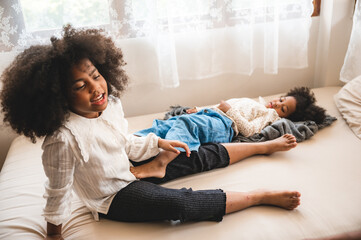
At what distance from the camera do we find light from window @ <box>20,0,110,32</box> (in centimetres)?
168

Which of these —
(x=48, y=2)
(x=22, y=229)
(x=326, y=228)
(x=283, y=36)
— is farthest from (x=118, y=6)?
(x=326, y=228)

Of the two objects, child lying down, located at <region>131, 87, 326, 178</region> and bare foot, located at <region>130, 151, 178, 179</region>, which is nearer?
bare foot, located at <region>130, 151, 178, 179</region>

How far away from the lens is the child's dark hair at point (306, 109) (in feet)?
5.45

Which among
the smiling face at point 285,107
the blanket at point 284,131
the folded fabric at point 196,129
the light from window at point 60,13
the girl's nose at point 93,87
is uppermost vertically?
the light from window at point 60,13

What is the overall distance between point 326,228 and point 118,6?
4.99ft

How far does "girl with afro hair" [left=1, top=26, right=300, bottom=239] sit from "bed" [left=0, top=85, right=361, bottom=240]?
45 mm

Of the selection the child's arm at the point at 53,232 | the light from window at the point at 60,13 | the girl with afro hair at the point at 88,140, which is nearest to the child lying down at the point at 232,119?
the girl with afro hair at the point at 88,140

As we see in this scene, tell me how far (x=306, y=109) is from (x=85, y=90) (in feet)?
4.21

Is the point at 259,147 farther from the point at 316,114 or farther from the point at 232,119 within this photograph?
the point at 316,114

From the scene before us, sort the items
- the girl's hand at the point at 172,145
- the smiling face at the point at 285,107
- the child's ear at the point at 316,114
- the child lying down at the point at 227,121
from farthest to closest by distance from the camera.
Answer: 1. the smiling face at the point at 285,107
2. the child's ear at the point at 316,114
3. the child lying down at the point at 227,121
4. the girl's hand at the point at 172,145

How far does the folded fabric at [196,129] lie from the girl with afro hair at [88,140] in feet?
0.57

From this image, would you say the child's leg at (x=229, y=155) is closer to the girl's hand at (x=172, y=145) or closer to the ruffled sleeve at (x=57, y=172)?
the girl's hand at (x=172, y=145)

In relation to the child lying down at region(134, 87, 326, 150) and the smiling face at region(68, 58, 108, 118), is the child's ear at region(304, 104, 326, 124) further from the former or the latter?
the smiling face at region(68, 58, 108, 118)

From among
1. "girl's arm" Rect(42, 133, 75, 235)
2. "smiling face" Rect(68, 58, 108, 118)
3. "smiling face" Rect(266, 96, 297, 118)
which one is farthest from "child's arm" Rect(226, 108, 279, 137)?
"girl's arm" Rect(42, 133, 75, 235)
